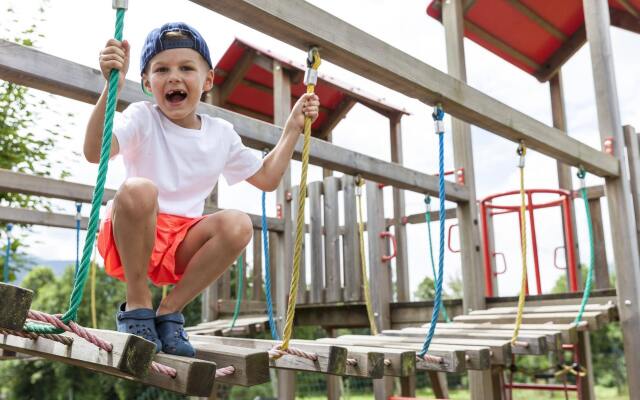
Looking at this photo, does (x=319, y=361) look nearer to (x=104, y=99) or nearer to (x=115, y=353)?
(x=115, y=353)

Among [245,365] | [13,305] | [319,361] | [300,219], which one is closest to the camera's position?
[13,305]

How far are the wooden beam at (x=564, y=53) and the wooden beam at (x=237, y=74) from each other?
3331 millimetres

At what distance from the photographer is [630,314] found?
12.4ft

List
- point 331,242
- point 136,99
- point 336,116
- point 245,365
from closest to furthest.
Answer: point 245,365 < point 136,99 < point 331,242 < point 336,116

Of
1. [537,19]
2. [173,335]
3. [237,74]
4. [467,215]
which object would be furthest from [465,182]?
[237,74]

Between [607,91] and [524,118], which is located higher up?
[607,91]

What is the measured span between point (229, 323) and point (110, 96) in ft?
15.3

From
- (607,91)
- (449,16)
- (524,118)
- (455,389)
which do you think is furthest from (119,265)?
(455,389)

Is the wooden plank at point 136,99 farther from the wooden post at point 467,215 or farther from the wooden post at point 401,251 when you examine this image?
the wooden post at point 401,251

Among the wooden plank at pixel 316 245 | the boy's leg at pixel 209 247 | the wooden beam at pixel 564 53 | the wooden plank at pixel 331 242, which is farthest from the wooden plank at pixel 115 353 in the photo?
the wooden beam at pixel 564 53

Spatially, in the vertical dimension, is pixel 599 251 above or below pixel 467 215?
below

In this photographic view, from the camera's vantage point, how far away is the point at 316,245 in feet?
20.0

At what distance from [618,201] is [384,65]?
7.93 feet

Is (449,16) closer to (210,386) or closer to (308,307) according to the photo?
(308,307)
